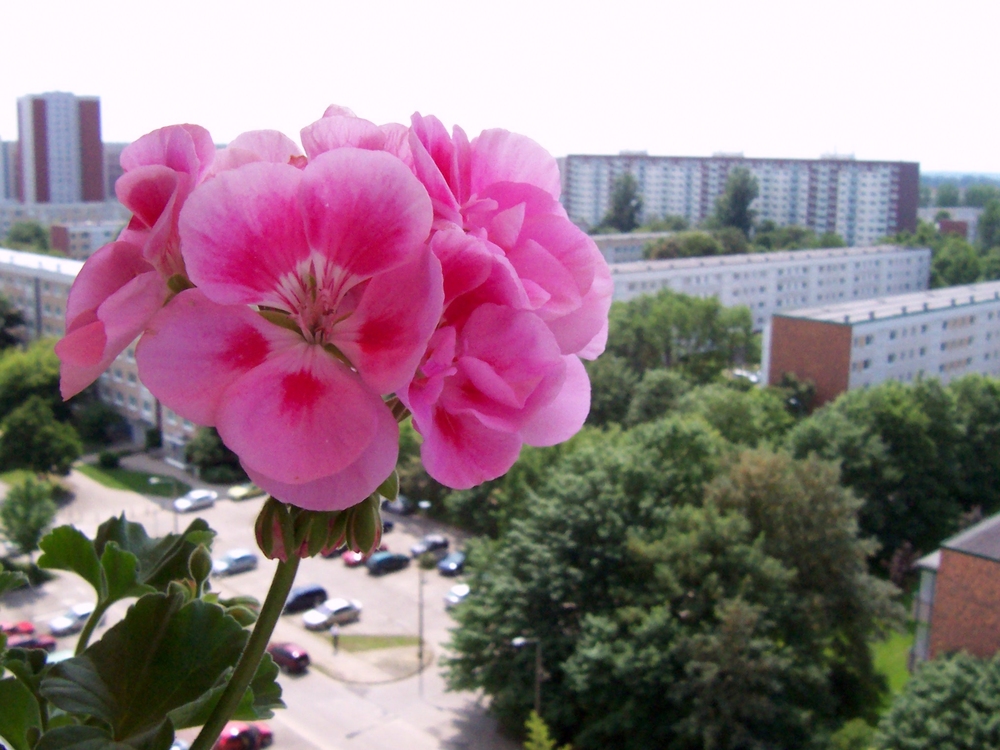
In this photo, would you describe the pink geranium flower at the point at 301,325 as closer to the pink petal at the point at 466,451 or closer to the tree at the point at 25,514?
the pink petal at the point at 466,451

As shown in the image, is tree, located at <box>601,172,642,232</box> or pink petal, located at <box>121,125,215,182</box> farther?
tree, located at <box>601,172,642,232</box>

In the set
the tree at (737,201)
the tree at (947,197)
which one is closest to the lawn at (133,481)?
the tree at (737,201)

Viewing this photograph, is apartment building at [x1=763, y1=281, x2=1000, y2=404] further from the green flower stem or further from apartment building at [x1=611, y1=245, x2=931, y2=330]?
the green flower stem

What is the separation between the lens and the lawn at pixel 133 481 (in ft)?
44.2

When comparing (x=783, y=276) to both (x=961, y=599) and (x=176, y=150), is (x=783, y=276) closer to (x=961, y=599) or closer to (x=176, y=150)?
(x=961, y=599)

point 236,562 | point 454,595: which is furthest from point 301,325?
point 236,562

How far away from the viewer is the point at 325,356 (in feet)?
1.34

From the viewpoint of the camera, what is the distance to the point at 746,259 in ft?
78.4

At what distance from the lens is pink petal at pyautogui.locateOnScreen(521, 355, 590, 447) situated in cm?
49

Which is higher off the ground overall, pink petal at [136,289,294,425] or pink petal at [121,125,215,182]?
pink petal at [121,125,215,182]

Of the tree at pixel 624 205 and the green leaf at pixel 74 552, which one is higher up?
the tree at pixel 624 205

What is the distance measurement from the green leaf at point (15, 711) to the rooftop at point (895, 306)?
16.1 metres

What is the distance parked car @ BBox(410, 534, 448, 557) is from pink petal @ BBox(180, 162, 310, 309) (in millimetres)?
11700

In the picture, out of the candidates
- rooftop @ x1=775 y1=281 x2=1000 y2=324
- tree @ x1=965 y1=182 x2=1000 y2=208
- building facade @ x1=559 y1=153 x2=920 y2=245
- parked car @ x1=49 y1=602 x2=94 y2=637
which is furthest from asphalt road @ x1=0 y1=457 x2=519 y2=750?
tree @ x1=965 y1=182 x2=1000 y2=208
